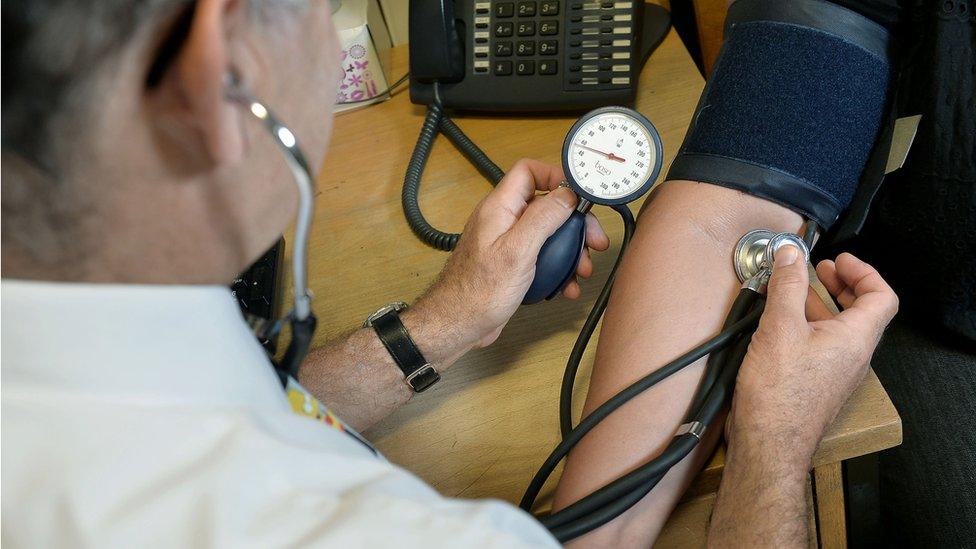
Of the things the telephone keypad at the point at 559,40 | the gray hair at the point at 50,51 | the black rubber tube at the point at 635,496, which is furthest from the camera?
the telephone keypad at the point at 559,40

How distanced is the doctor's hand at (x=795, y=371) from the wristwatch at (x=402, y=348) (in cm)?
32

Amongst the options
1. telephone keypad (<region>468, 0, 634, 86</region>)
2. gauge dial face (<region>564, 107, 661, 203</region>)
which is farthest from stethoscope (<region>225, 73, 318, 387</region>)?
telephone keypad (<region>468, 0, 634, 86</region>)

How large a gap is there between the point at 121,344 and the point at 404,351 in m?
0.43

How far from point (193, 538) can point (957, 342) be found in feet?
3.26

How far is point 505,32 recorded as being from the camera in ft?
3.45

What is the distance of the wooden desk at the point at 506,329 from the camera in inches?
29.8

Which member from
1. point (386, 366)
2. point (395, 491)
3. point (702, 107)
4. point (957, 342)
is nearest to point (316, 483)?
point (395, 491)

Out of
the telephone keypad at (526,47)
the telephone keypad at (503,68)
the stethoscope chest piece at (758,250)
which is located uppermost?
the telephone keypad at (526,47)

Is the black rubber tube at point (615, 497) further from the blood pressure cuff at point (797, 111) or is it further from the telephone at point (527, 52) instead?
the telephone at point (527, 52)

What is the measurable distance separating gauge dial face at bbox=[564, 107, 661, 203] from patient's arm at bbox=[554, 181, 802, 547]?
0.05 metres

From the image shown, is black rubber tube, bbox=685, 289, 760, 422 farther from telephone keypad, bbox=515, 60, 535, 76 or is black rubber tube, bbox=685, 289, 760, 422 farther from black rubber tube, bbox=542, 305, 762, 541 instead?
telephone keypad, bbox=515, 60, 535, 76

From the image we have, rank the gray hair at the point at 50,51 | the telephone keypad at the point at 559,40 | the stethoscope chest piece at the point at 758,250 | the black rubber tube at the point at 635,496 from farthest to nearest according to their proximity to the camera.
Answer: the telephone keypad at the point at 559,40, the stethoscope chest piece at the point at 758,250, the black rubber tube at the point at 635,496, the gray hair at the point at 50,51

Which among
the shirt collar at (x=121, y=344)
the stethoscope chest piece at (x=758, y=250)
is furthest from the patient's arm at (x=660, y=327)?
the shirt collar at (x=121, y=344)

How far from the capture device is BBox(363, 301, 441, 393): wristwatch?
2.72 feet
